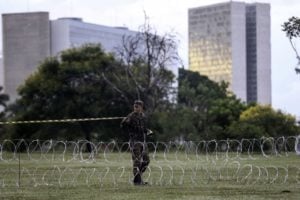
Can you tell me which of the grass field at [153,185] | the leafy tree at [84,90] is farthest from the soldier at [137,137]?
the leafy tree at [84,90]

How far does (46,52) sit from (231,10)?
38.3m

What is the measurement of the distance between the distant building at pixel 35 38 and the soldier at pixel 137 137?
113505 mm

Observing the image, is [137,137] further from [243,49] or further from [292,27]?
[243,49]

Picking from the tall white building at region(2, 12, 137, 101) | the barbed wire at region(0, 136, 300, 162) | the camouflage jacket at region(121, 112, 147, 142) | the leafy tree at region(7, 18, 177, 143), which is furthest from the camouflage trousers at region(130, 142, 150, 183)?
the tall white building at region(2, 12, 137, 101)

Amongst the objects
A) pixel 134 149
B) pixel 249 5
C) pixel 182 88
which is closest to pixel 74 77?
pixel 182 88

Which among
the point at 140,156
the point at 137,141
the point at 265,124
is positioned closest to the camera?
the point at 140,156

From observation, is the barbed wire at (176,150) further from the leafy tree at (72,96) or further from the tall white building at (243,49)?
the tall white building at (243,49)

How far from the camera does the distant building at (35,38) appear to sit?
5133 inches

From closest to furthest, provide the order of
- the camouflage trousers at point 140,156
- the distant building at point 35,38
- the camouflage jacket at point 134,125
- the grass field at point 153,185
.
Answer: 1. the grass field at point 153,185
2. the camouflage trousers at point 140,156
3. the camouflage jacket at point 134,125
4. the distant building at point 35,38

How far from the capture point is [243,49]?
14912 centimetres

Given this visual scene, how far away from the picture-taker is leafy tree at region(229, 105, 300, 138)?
47.7 meters

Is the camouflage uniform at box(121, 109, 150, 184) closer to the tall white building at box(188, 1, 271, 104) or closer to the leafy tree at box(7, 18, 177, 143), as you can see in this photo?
the leafy tree at box(7, 18, 177, 143)

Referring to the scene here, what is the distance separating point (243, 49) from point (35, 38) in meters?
41.2

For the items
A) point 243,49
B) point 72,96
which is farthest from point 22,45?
point 72,96
